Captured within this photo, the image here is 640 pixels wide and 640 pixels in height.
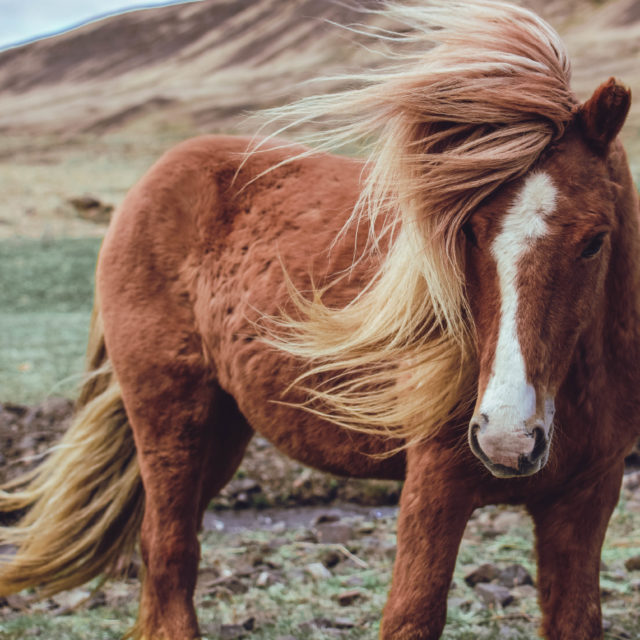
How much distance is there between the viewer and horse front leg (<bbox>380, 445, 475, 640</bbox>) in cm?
238

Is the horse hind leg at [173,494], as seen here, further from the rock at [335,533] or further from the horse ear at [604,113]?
the horse ear at [604,113]

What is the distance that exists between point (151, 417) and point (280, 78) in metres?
51.6

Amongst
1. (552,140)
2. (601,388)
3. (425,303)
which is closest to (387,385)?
A: (425,303)

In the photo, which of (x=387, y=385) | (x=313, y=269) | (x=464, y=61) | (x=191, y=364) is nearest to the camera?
(x=464, y=61)

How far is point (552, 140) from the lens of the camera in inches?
81.7

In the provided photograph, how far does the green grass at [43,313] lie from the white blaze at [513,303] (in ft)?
12.9

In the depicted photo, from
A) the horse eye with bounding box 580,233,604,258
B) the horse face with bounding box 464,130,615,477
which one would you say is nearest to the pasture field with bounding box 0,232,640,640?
the horse face with bounding box 464,130,615,477

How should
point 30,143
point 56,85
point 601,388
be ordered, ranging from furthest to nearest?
point 56,85 < point 30,143 < point 601,388

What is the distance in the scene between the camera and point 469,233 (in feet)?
6.96

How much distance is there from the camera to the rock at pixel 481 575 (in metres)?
4.13

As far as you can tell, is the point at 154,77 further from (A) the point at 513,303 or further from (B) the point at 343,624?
(A) the point at 513,303

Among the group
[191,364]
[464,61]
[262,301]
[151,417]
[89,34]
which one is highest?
[89,34]

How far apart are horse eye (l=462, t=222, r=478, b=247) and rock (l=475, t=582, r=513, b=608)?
91.1 inches

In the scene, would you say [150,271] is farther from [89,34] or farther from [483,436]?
[89,34]
